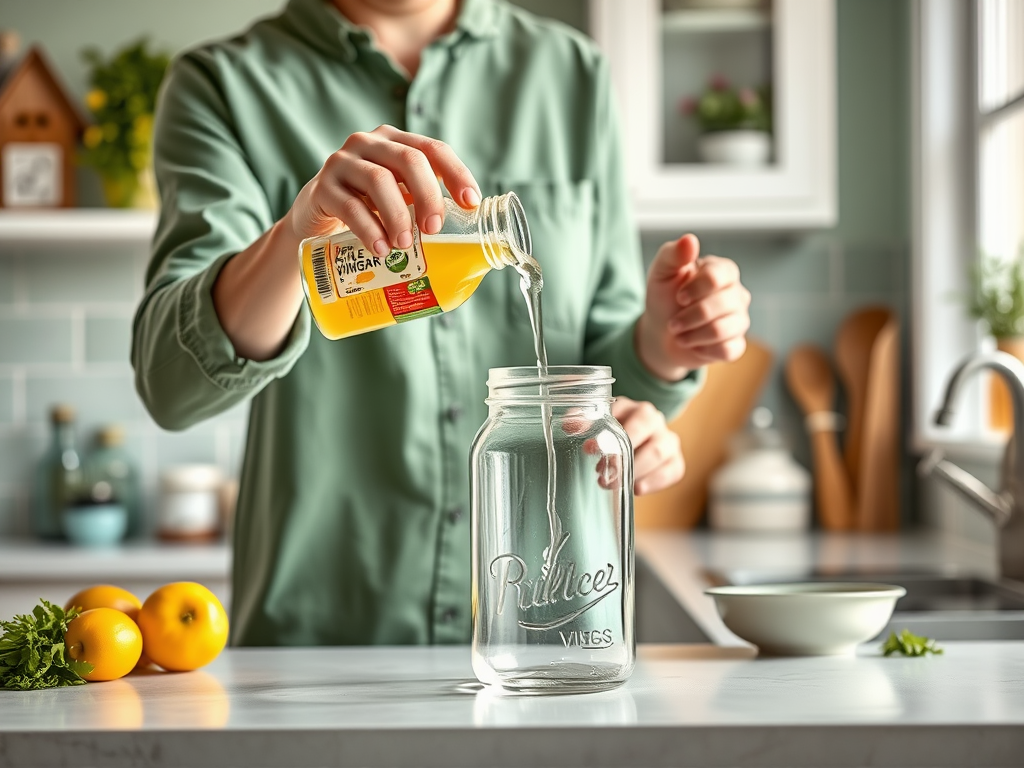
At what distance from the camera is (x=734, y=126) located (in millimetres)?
2461

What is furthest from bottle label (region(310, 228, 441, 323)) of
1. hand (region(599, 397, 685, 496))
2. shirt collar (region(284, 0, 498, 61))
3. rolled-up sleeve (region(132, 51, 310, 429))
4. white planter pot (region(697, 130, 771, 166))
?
white planter pot (region(697, 130, 771, 166))

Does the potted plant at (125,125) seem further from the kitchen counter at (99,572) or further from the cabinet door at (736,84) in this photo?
the cabinet door at (736,84)

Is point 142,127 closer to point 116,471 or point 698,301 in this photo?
point 116,471

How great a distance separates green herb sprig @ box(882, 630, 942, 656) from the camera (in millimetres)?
980

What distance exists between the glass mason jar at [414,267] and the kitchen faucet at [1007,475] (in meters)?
1.08

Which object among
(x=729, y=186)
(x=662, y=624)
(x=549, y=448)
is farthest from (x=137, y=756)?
(x=729, y=186)

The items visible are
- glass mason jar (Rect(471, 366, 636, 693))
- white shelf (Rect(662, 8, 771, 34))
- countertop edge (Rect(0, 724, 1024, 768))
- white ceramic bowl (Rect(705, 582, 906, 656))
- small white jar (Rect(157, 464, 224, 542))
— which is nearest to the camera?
countertop edge (Rect(0, 724, 1024, 768))

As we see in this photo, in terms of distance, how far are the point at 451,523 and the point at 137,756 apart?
2.11 ft

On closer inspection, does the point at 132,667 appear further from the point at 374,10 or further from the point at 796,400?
the point at 796,400

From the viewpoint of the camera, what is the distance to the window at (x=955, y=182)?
2357 mm

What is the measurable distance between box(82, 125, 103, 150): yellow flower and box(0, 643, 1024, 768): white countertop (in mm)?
1941

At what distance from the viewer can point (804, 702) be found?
2.61 ft

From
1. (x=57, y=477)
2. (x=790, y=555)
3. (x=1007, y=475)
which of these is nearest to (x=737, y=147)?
(x=790, y=555)

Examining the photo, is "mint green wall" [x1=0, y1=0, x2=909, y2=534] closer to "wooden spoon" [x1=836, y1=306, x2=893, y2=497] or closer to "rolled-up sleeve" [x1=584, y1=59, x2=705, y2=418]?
"wooden spoon" [x1=836, y1=306, x2=893, y2=497]
